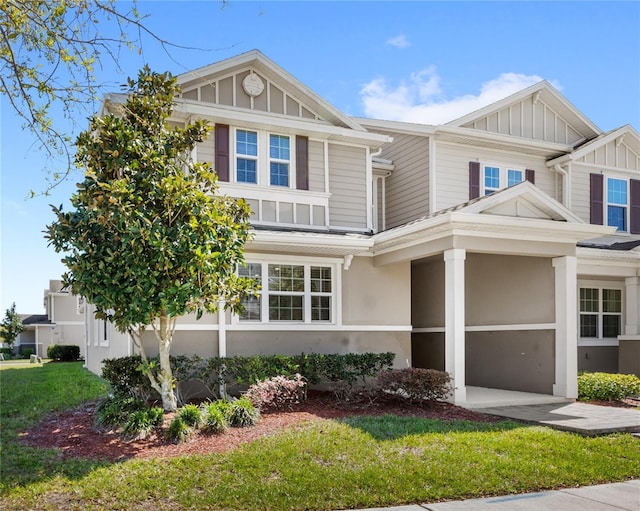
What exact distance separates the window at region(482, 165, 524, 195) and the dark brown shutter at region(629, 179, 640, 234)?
3774 mm

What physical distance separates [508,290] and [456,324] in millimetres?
3374

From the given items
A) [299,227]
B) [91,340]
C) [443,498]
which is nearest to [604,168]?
[299,227]

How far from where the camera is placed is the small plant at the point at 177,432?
7.70 m

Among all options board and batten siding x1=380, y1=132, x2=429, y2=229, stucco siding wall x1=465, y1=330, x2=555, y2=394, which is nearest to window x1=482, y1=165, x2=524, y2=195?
board and batten siding x1=380, y1=132, x2=429, y2=229

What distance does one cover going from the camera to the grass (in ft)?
18.9

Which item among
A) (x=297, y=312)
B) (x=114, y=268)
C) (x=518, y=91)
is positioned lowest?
(x=297, y=312)

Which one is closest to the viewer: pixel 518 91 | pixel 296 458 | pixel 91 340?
pixel 296 458

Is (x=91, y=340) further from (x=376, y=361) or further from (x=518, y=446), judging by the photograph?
(x=518, y=446)

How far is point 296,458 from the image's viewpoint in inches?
272

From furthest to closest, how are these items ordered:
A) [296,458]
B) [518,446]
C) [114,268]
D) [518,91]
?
[518,91] → [114,268] → [518,446] → [296,458]

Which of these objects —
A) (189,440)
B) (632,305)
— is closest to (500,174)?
(632,305)

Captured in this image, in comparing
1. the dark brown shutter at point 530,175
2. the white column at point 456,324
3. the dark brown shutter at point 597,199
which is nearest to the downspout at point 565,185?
the dark brown shutter at point 530,175

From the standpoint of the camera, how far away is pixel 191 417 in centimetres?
822

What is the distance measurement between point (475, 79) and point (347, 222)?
432 cm
